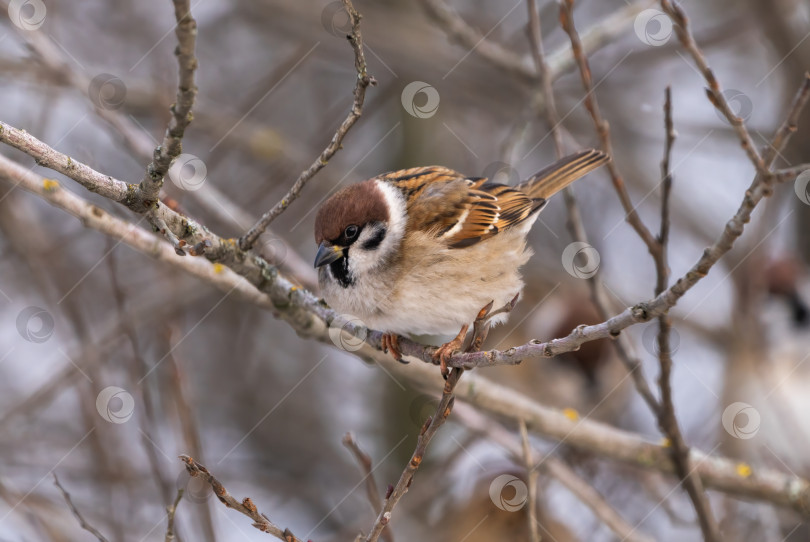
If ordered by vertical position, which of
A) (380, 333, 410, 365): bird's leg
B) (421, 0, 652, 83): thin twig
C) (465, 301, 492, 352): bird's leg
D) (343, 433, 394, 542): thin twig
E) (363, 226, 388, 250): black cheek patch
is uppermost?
(421, 0, 652, 83): thin twig

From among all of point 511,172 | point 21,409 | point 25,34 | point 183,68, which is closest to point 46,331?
point 21,409

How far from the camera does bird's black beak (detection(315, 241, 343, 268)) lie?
336 centimetres

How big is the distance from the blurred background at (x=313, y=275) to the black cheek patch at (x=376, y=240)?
790 millimetres

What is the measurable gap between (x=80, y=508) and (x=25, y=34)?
2788mm

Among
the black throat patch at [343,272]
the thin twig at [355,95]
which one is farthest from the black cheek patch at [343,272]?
the thin twig at [355,95]

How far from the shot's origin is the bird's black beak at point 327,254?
3.36m

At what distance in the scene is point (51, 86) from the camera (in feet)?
17.0

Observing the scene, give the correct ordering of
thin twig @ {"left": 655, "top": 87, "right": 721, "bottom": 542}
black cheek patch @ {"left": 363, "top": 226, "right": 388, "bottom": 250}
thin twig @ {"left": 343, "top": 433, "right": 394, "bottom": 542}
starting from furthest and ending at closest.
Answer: black cheek patch @ {"left": 363, "top": 226, "right": 388, "bottom": 250}, thin twig @ {"left": 655, "top": 87, "right": 721, "bottom": 542}, thin twig @ {"left": 343, "top": 433, "right": 394, "bottom": 542}

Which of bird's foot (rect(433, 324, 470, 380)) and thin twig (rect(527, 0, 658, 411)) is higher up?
thin twig (rect(527, 0, 658, 411))

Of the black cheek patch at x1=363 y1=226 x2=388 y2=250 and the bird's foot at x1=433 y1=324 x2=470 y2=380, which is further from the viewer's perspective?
the black cheek patch at x1=363 y1=226 x2=388 y2=250

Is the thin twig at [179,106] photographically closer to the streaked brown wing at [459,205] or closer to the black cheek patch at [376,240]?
the black cheek patch at [376,240]

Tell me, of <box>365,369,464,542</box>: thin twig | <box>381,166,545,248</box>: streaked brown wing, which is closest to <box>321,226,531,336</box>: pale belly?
<box>381,166,545,248</box>: streaked brown wing

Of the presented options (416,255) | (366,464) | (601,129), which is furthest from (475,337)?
(601,129)

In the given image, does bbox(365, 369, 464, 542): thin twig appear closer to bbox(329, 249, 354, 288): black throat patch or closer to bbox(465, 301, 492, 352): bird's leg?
bbox(465, 301, 492, 352): bird's leg
